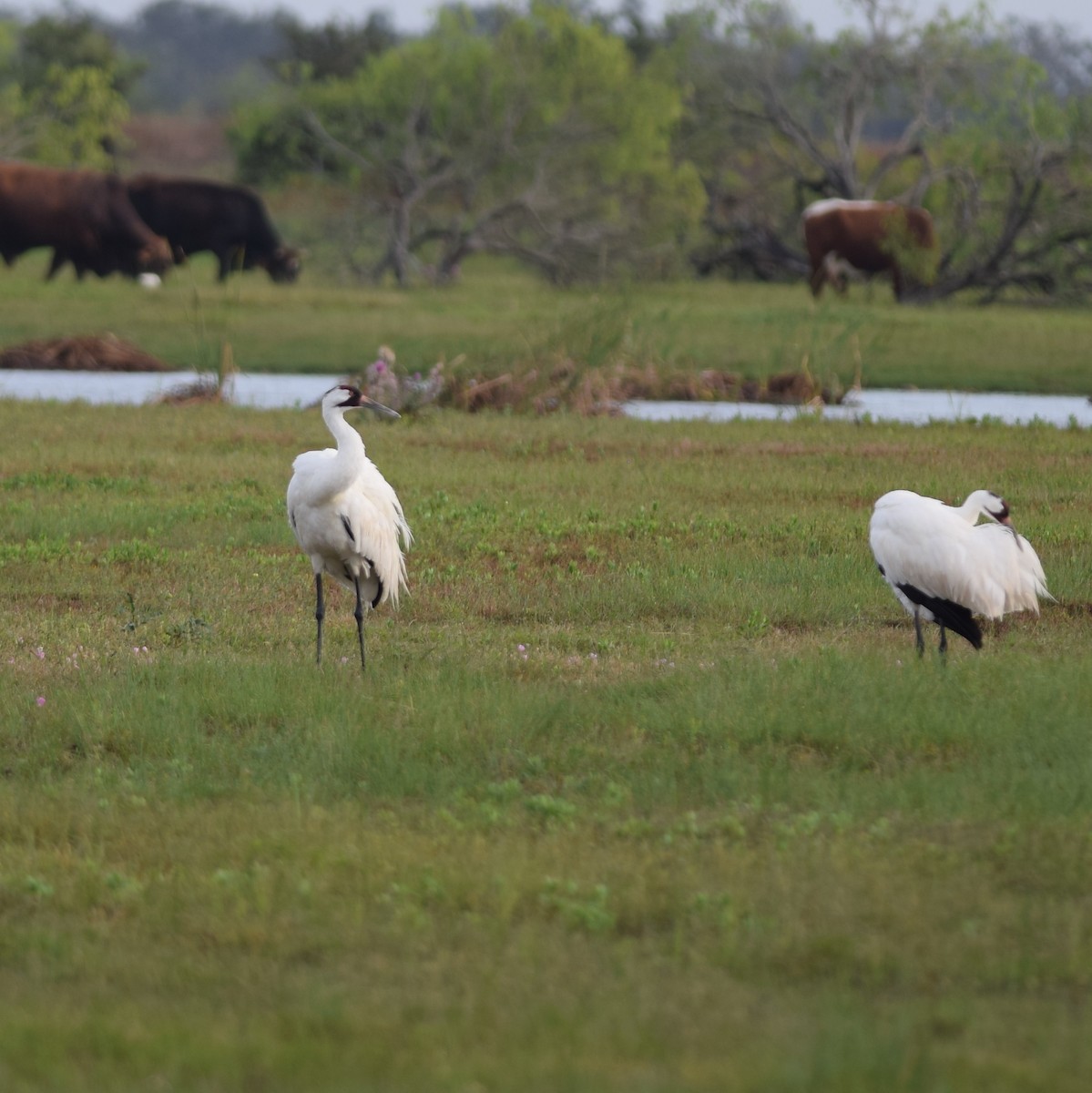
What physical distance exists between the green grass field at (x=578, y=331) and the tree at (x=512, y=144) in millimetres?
1987

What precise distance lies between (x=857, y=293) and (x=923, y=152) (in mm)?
3897

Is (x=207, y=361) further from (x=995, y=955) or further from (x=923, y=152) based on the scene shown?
(x=923, y=152)

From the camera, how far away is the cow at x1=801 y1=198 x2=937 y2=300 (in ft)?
111

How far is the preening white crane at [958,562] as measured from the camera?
8.10 meters

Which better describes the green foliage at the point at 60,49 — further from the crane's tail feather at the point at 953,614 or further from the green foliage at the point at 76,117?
the crane's tail feather at the point at 953,614

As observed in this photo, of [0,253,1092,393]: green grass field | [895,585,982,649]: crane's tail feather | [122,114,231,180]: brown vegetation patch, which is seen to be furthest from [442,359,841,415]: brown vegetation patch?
[122,114,231,180]: brown vegetation patch

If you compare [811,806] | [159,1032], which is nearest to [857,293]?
[811,806]

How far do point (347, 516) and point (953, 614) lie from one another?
2.85 meters

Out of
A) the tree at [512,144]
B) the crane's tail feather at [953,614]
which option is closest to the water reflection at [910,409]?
the crane's tail feather at [953,614]

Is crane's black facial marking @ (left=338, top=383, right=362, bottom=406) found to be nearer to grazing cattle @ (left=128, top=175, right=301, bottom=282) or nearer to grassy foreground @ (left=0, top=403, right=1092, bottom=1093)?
grassy foreground @ (left=0, top=403, right=1092, bottom=1093)

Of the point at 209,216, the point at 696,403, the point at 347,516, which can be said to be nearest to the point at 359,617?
the point at 347,516

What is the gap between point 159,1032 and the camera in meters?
4.40

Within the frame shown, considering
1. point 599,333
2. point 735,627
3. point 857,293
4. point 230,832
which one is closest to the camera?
point 230,832

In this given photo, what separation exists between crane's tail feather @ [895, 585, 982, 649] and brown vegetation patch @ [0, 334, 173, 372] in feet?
56.5
